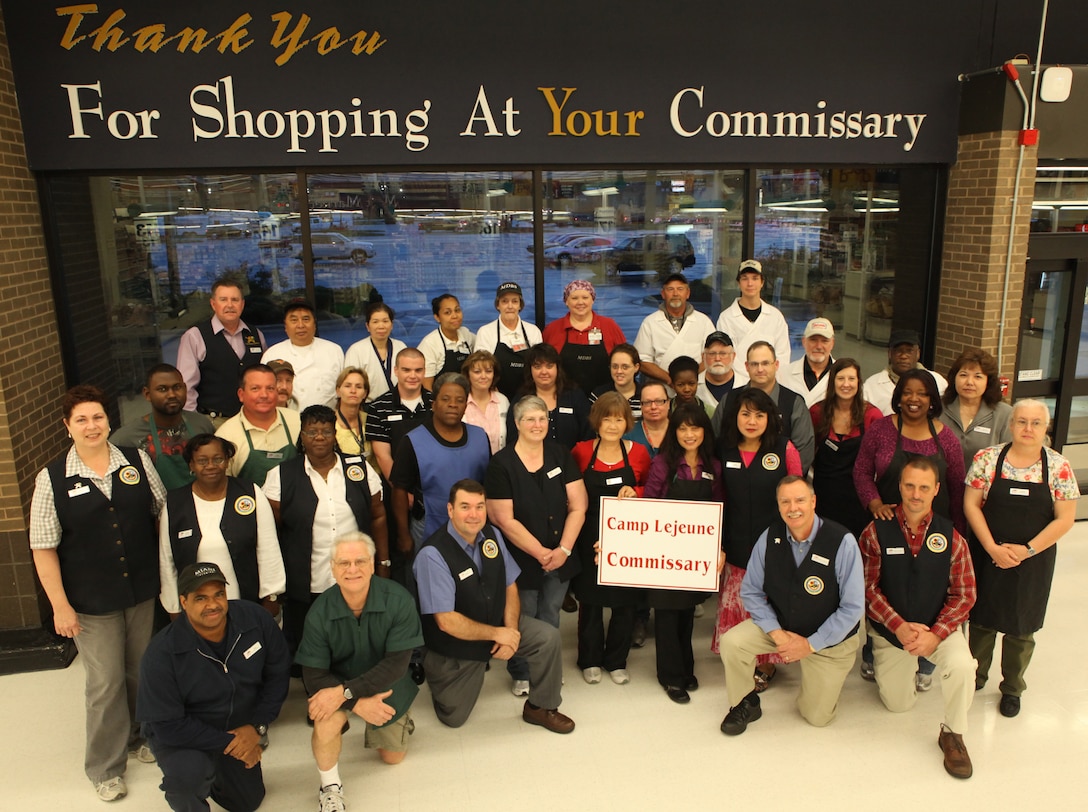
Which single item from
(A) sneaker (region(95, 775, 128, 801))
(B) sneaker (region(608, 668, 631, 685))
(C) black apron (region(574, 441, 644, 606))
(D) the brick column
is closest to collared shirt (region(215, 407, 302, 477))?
(A) sneaker (region(95, 775, 128, 801))

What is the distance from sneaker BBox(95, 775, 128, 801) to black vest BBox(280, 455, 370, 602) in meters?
1.06

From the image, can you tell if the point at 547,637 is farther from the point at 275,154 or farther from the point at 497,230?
the point at 275,154

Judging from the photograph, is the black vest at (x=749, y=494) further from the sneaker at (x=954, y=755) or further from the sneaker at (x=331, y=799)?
the sneaker at (x=331, y=799)

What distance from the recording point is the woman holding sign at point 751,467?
13.6 ft

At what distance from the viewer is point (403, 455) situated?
4285 millimetres

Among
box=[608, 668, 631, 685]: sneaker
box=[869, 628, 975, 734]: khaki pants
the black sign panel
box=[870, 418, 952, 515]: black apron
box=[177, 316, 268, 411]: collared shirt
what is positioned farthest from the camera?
the black sign panel

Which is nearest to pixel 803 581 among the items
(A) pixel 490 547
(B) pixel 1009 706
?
(B) pixel 1009 706

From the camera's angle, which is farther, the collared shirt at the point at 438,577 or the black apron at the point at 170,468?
the black apron at the point at 170,468

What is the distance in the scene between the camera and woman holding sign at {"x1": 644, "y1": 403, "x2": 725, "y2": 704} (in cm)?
418

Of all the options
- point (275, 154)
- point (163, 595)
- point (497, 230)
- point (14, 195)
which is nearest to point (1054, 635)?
point (497, 230)

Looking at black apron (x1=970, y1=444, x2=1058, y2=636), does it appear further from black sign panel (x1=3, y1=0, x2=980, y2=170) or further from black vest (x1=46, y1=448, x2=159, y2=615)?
black vest (x1=46, y1=448, x2=159, y2=615)

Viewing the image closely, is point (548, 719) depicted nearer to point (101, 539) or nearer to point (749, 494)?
point (749, 494)

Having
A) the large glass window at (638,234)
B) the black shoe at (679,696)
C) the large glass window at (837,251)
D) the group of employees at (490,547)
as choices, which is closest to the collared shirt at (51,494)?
the group of employees at (490,547)

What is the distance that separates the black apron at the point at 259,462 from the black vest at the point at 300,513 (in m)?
0.15
